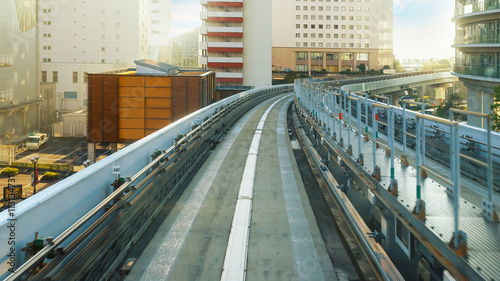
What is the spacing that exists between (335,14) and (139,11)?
51.2 meters

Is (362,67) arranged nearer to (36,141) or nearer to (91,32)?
(91,32)

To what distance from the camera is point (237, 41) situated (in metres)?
87.2

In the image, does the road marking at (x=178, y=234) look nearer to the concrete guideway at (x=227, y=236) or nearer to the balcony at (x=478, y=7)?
the concrete guideway at (x=227, y=236)

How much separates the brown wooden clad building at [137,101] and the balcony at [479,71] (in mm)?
27253

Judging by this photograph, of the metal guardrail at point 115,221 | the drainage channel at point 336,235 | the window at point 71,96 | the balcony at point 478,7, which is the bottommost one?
the drainage channel at point 336,235

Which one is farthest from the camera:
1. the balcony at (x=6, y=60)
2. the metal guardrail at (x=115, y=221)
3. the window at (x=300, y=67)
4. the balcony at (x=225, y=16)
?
the window at (x=300, y=67)

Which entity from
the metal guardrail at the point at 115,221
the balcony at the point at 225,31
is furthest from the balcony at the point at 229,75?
the metal guardrail at the point at 115,221

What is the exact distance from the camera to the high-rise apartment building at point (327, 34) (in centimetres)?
11356

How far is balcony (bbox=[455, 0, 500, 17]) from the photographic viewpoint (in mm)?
38428

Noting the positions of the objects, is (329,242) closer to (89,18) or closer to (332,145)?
(332,145)

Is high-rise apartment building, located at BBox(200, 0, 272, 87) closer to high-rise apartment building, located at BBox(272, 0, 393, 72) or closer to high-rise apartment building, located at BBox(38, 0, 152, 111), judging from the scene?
high-rise apartment building, located at BBox(38, 0, 152, 111)

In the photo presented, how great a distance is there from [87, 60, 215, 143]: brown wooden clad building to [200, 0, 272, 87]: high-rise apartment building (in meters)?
41.3

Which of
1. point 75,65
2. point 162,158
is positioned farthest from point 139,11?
point 162,158

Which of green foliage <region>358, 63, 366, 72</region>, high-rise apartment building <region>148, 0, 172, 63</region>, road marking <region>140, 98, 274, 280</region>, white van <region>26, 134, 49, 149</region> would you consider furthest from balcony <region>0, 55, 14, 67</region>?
road marking <region>140, 98, 274, 280</region>
